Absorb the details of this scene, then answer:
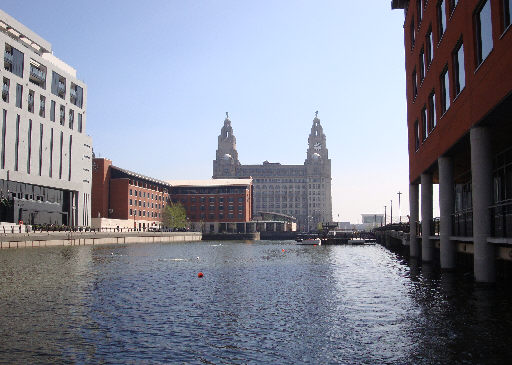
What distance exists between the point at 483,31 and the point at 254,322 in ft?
57.5

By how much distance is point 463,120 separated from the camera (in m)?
28.0

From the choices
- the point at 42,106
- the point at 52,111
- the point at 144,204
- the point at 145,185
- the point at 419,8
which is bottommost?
the point at 144,204

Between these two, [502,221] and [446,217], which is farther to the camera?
[446,217]

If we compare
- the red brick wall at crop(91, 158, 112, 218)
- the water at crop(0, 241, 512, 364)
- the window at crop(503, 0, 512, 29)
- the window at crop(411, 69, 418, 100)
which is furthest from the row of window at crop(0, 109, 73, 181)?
the window at crop(503, 0, 512, 29)

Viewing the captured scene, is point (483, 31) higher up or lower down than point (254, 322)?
higher up

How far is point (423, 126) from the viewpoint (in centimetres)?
4434

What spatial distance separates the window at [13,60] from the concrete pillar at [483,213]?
305 feet

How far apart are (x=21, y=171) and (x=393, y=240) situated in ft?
Answer: 220

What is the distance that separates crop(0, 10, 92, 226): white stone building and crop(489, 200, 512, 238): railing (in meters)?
85.9

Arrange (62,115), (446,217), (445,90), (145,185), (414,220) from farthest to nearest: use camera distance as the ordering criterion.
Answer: (145,185) < (62,115) < (414,220) < (445,90) < (446,217)

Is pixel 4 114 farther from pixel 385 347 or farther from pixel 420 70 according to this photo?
pixel 385 347

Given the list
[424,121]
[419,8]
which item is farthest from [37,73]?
[424,121]

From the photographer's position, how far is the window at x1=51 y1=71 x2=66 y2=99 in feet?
372

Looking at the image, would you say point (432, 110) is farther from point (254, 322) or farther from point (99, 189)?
point (99, 189)
